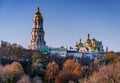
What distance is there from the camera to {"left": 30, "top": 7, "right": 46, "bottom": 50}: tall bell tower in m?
37.6

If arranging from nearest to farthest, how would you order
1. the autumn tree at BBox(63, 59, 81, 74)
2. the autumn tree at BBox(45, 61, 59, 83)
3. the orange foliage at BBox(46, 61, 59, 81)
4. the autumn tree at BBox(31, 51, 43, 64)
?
the autumn tree at BBox(45, 61, 59, 83) < the orange foliage at BBox(46, 61, 59, 81) < the autumn tree at BBox(63, 59, 81, 74) < the autumn tree at BBox(31, 51, 43, 64)

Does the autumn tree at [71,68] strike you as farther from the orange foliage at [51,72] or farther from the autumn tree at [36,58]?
the autumn tree at [36,58]

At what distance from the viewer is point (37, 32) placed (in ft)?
124

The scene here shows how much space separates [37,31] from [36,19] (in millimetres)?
954

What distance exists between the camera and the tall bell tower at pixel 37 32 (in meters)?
37.6

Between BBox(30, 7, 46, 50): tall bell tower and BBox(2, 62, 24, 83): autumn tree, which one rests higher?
BBox(30, 7, 46, 50): tall bell tower

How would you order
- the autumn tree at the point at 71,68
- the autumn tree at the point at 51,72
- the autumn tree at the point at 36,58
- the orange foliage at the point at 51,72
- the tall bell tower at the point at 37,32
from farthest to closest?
the tall bell tower at the point at 37,32 < the autumn tree at the point at 36,58 < the autumn tree at the point at 71,68 < the orange foliage at the point at 51,72 < the autumn tree at the point at 51,72

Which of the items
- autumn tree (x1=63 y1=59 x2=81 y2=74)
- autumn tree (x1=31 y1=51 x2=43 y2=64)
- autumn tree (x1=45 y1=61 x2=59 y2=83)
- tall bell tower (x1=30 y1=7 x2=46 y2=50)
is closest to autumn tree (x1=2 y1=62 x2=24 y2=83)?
autumn tree (x1=45 y1=61 x2=59 y2=83)

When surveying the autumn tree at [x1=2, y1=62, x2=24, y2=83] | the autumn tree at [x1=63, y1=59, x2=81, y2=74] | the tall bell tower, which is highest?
the tall bell tower

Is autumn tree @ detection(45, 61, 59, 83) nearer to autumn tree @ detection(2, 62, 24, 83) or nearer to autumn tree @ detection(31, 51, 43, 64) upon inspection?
autumn tree @ detection(2, 62, 24, 83)

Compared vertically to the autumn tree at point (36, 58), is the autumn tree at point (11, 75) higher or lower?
lower

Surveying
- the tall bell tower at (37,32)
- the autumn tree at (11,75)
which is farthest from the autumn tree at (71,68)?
A: the tall bell tower at (37,32)

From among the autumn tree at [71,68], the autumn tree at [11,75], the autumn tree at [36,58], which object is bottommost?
the autumn tree at [11,75]

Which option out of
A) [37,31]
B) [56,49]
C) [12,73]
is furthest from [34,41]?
[12,73]
